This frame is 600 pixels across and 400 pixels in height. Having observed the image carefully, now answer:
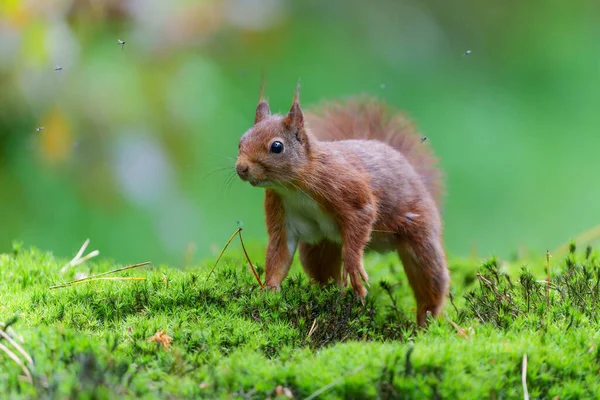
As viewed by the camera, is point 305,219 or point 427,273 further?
point 427,273

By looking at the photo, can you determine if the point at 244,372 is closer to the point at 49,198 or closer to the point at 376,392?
the point at 376,392

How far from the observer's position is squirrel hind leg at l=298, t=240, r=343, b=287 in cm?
407

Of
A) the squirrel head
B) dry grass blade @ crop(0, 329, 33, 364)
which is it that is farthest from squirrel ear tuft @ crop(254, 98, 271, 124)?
dry grass blade @ crop(0, 329, 33, 364)

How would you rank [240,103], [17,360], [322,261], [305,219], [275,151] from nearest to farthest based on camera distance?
[17,360]
[275,151]
[305,219]
[322,261]
[240,103]

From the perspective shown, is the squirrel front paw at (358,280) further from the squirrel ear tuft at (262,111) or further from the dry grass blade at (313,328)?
the squirrel ear tuft at (262,111)

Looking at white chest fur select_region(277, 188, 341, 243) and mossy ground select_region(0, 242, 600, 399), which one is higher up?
white chest fur select_region(277, 188, 341, 243)

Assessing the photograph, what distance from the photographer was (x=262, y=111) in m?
3.72

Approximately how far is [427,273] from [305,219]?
79 cm

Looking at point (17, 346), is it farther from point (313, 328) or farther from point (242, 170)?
point (242, 170)

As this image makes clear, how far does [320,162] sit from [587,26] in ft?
16.2

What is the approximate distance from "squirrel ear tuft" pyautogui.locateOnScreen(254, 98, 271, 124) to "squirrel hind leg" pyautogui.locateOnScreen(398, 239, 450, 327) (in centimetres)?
109

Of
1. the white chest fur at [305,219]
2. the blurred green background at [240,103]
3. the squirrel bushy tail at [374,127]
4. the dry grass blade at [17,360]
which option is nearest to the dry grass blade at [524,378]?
the white chest fur at [305,219]

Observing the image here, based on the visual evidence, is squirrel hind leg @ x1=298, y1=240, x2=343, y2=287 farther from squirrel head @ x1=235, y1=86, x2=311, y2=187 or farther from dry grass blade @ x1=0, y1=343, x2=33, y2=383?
dry grass blade @ x1=0, y1=343, x2=33, y2=383

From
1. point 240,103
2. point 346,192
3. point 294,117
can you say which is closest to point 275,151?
point 294,117
